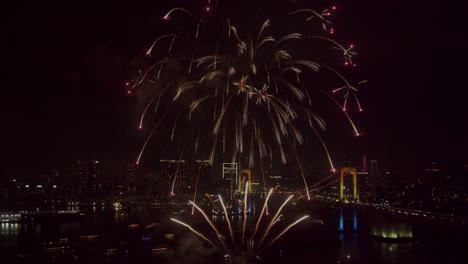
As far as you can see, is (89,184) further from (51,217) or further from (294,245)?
(294,245)

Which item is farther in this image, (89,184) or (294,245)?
(89,184)

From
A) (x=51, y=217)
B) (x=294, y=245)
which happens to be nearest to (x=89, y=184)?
(x=51, y=217)

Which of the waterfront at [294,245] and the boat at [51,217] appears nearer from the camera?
the waterfront at [294,245]

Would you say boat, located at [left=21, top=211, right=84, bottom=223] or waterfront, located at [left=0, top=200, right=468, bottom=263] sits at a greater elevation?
waterfront, located at [left=0, top=200, right=468, bottom=263]

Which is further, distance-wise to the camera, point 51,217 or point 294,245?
point 51,217

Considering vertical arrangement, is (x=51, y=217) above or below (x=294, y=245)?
below

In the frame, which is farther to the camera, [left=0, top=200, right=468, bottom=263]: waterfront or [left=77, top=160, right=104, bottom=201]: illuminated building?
[left=77, top=160, right=104, bottom=201]: illuminated building

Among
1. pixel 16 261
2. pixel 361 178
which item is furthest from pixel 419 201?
pixel 16 261

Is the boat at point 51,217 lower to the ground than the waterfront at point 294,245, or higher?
lower
